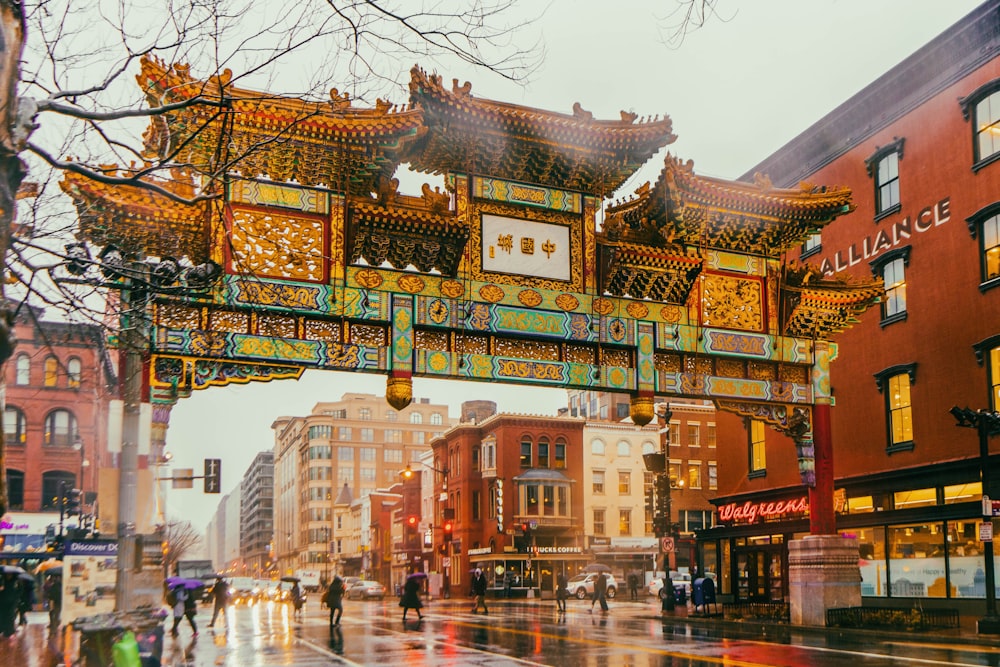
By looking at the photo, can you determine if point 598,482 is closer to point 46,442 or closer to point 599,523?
point 599,523

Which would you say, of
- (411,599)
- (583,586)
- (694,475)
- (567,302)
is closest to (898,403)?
(567,302)

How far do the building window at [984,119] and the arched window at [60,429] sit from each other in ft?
174

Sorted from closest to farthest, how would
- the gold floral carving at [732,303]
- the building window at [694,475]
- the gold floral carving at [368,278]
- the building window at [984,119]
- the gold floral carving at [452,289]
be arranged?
1. the gold floral carving at [368,278]
2. the gold floral carving at [452,289]
3. the gold floral carving at [732,303]
4. the building window at [984,119]
5. the building window at [694,475]

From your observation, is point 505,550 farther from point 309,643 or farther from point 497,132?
point 497,132

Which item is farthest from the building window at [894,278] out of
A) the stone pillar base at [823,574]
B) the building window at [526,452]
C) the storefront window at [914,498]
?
the building window at [526,452]

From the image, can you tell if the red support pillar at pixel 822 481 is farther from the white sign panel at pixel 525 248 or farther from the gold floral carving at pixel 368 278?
the gold floral carving at pixel 368 278

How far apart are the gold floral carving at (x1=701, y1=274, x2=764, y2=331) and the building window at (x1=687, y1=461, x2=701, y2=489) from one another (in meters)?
51.2

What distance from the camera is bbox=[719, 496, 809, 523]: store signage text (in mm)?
36469

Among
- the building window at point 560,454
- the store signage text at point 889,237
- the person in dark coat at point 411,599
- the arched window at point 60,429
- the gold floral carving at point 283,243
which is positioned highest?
the store signage text at point 889,237

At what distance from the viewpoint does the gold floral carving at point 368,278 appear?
899 inches

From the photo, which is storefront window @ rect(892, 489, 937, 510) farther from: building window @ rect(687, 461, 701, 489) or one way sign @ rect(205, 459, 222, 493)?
building window @ rect(687, 461, 701, 489)

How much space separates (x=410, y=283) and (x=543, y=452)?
53.0 metres

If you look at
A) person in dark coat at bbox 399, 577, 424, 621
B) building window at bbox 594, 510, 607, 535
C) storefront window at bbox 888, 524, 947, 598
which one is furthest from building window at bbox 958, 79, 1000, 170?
building window at bbox 594, 510, 607, 535

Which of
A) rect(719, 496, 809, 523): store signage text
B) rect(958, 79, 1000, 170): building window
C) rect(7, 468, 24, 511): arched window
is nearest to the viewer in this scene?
rect(958, 79, 1000, 170): building window
